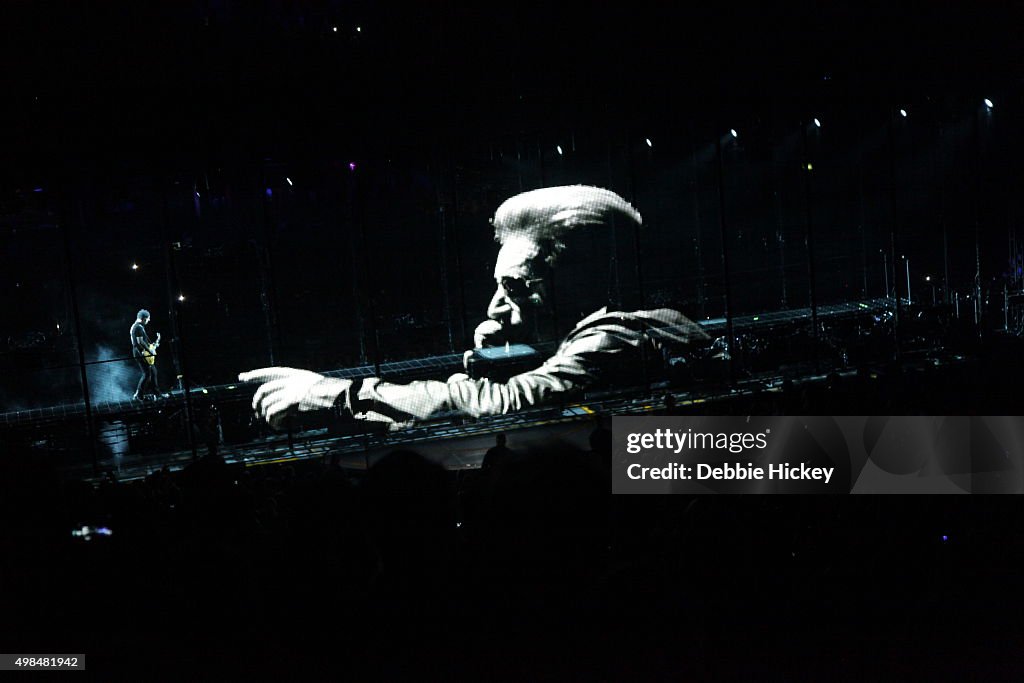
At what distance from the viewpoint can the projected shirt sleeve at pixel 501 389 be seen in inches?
292

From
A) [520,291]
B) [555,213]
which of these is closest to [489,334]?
[520,291]

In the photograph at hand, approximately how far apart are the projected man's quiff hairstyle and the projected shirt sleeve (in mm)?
1022

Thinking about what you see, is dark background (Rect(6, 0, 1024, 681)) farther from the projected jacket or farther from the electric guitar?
the projected jacket

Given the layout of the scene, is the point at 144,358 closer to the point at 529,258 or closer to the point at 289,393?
the point at 289,393

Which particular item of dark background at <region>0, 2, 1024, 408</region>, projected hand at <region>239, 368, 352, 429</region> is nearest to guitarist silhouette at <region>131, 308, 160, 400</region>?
dark background at <region>0, 2, 1024, 408</region>

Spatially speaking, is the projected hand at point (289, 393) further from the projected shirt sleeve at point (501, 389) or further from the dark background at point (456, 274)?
the dark background at point (456, 274)

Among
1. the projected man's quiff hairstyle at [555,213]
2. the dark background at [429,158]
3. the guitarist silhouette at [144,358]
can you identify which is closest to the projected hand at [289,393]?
the dark background at [429,158]

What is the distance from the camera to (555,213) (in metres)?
8.17

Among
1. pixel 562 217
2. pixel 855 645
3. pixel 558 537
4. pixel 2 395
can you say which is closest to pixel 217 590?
pixel 558 537

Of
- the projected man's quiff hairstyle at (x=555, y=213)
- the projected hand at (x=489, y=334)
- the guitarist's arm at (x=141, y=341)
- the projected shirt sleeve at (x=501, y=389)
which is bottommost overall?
the projected shirt sleeve at (x=501, y=389)

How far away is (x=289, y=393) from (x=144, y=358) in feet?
5.14

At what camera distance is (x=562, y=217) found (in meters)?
8.23

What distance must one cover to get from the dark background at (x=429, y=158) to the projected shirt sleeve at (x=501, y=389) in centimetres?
66

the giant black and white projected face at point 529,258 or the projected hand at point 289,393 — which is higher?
the giant black and white projected face at point 529,258
